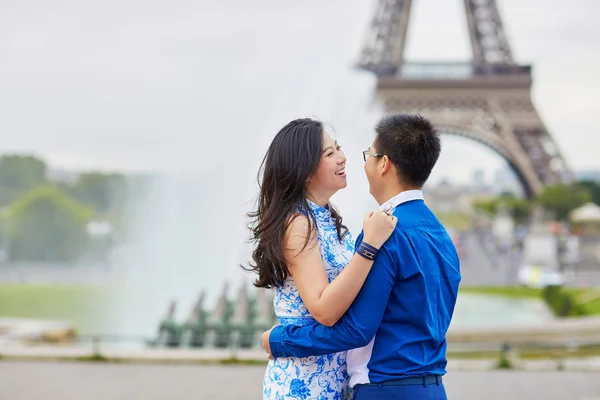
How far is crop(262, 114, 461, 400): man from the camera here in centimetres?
243

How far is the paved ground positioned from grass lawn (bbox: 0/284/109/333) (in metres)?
6.94

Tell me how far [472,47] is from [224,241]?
27324 mm

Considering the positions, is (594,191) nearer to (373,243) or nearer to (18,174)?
(18,174)

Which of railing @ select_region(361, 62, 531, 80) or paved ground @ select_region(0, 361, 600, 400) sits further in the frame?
railing @ select_region(361, 62, 531, 80)

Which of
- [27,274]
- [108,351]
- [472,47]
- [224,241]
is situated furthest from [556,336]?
→ [472,47]

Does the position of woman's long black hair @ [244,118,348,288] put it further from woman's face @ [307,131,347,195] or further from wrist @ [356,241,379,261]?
wrist @ [356,241,379,261]

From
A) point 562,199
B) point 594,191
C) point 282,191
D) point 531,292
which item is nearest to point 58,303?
point 531,292

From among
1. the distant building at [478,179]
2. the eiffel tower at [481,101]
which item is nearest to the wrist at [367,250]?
the eiffel tower at [481,101]

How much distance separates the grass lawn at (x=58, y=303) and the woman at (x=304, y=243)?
1308 cm

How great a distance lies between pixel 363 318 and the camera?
240 centimetres

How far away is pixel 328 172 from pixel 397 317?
0.50 meters

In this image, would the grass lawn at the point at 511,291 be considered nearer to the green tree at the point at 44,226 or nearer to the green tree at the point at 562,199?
the green tree at the point at 562,199

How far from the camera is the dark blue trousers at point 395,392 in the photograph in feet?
8.05

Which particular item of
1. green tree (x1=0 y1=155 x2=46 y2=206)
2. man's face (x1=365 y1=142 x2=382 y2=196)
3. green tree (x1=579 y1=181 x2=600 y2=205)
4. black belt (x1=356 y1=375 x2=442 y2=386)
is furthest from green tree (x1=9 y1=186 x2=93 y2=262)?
black belt (x1=356 y1=375 x2=442 y2=386)
